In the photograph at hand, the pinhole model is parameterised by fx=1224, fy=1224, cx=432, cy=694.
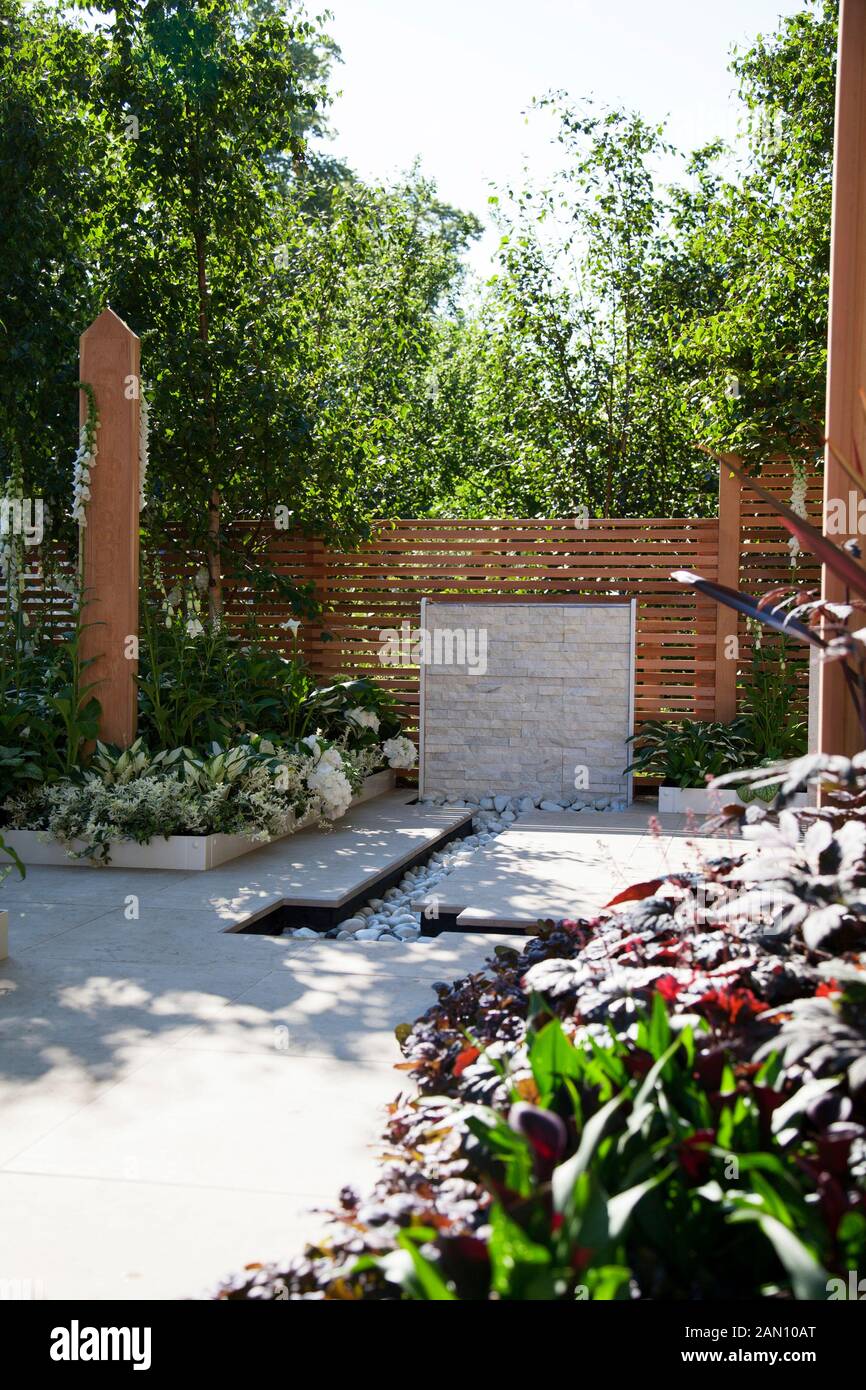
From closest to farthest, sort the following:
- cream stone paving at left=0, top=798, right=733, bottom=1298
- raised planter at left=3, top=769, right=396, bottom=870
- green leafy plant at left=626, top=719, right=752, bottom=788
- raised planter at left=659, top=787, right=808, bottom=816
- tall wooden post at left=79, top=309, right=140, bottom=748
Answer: cream stone paving at left=0, top=798, right=733, bottom=1298
raised planter at left=3, top=769, right=396, bottom=870
tall wooden post at left=79, top=309, right=140, bottom=748
raised planter at left=659, top=787, right=808, bottom=816
green leafy plant at left=626, top=719, right=752, bottom=788

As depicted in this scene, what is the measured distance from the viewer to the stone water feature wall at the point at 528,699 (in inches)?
331

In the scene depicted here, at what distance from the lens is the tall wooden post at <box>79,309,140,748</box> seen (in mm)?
6324

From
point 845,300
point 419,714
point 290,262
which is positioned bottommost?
point 419,714

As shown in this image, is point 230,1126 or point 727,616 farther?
point 727,616

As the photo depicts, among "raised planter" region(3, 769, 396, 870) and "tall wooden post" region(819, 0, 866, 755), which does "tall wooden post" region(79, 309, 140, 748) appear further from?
"tall wooden post" region(819, 0, 866, 755)

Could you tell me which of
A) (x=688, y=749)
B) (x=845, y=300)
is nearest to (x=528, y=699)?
(x=688, y=749)

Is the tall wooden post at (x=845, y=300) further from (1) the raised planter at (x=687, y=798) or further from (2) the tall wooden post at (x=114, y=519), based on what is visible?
(1) the raised planter at (x=687, y=798)

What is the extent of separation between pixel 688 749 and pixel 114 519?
3800 millimetres

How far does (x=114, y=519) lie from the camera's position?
6.37 m

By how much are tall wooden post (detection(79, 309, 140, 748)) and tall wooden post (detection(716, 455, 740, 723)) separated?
13.0ft

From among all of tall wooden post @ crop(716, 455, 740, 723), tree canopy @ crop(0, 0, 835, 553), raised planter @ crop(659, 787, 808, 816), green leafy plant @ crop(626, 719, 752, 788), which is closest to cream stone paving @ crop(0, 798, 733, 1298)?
raised planter @ crop(659, 787, 808, 816)

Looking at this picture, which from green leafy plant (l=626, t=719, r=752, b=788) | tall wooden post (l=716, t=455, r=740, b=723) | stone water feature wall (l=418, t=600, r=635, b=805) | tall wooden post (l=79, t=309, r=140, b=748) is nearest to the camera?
tall wooden post (l=79, t=309, r=140, b=748)

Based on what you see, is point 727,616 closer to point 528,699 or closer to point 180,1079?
point 528,699
